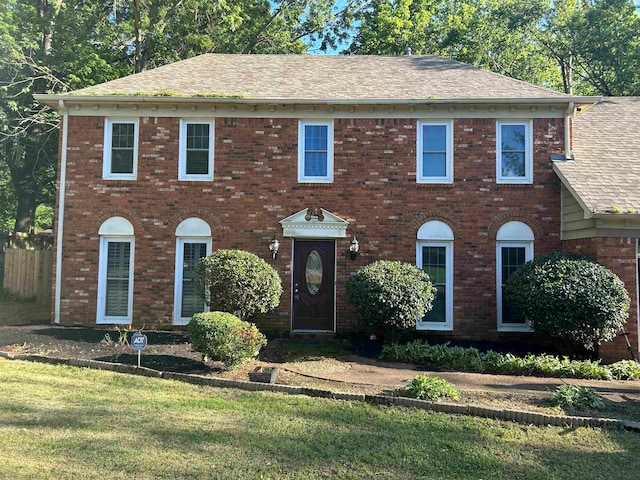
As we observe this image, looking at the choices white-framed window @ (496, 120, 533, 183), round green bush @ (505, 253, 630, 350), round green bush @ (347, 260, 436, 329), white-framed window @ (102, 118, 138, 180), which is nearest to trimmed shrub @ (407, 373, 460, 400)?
round green bush @ (347, 260, 436, 329)

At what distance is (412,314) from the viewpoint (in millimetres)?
10273

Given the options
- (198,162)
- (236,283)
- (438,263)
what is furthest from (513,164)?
(198,162)

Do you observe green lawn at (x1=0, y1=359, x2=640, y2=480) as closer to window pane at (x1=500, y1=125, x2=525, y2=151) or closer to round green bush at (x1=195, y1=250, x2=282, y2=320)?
round green bush at (x1=195, y1=250, x2=282, y2=320)

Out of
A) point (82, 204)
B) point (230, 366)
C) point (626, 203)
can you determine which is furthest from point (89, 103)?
point (626, 203)

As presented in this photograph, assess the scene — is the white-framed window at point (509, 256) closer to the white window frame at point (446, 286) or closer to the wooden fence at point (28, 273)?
the white window frame at point (446, 286)

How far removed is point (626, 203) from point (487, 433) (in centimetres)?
706

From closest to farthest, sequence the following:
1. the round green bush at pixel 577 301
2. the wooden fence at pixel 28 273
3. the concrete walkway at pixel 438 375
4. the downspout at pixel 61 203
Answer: the concrete walkway at pixel 438 375 → the round green bush at pixel 577 301 → the downspout at pixel 61 203 → the wooden fence at pixel 28 273

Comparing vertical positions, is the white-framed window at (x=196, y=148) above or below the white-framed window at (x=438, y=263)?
above

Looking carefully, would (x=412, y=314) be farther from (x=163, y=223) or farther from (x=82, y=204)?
(x=82, y=204)

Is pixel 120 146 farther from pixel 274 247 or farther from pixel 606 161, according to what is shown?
pixel 606 161

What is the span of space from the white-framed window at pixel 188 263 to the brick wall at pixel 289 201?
0.56 feet

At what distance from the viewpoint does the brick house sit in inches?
470

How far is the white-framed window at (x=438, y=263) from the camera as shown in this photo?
39.3 ft

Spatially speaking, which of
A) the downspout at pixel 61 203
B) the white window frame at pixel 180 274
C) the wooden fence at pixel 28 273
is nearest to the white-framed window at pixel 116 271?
the downspout at pixel 61 203
